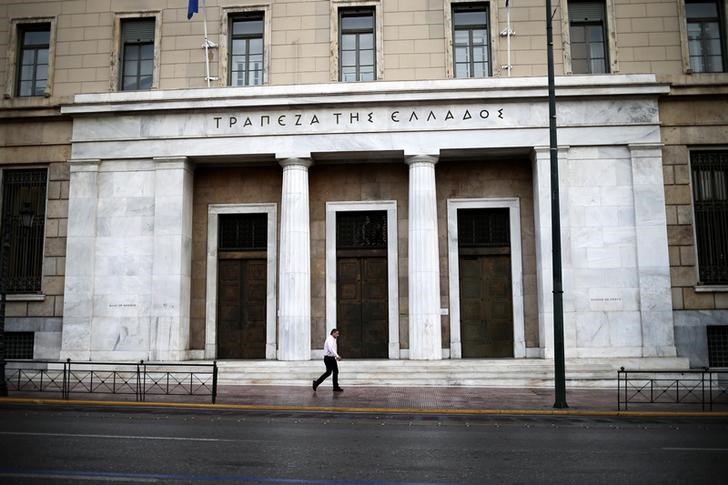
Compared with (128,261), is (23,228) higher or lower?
higher

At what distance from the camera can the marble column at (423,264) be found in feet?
72.3

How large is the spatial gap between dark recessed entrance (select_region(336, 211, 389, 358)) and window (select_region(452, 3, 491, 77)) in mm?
6131

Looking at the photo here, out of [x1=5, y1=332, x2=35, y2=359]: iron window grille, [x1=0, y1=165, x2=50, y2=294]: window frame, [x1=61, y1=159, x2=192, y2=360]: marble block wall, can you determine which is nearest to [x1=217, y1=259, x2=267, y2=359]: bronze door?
[x1=61, y1=159, x2=192, y2=360]: marble block wall

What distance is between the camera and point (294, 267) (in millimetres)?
22688

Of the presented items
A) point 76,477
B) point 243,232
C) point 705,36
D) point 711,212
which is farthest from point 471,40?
point 76,477

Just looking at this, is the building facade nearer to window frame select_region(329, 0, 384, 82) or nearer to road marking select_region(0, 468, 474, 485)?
window frame select_region(329, 0, 384, 82)

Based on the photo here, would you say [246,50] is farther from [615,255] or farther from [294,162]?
Answer: [615,255]

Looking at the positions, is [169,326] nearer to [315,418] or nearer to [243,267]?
[243,267]

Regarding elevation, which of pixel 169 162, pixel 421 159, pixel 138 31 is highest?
pixel 138 31

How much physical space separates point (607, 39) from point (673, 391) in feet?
40.5

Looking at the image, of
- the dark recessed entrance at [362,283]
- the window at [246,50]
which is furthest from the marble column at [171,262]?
the dark recessed entrance at [362,283]

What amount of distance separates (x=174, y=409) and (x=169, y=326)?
25.8 ft

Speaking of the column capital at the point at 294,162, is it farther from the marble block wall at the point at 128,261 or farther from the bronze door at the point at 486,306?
the bronze door at the point at 486,306

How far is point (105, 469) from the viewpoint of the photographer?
8.09 metres
